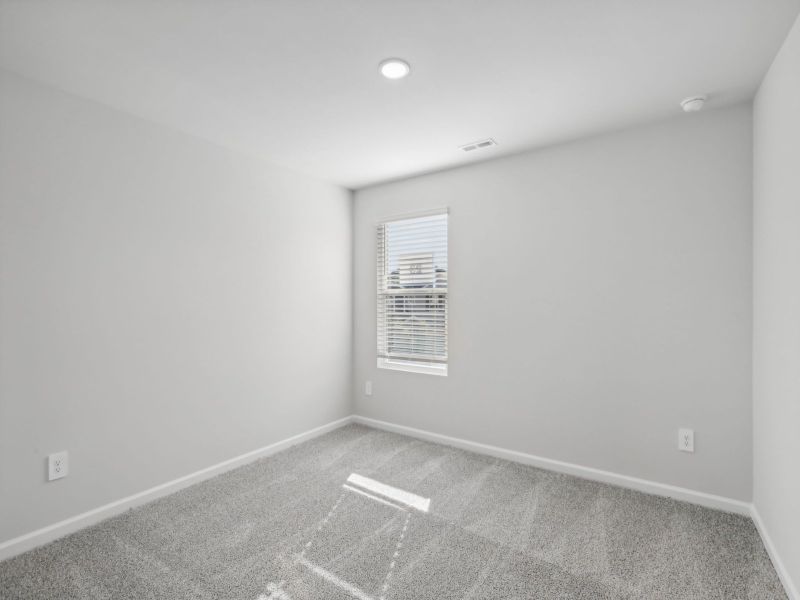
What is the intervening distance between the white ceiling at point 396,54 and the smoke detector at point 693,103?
65 mm

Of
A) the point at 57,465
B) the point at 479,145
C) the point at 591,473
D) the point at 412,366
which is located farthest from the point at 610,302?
the point at 57,465

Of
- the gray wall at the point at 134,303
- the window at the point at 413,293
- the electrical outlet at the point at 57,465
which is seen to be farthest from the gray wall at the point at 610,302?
the electrical outlet at the point at 57,465

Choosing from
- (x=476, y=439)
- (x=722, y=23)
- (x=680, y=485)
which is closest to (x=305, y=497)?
(x=476, y=439)

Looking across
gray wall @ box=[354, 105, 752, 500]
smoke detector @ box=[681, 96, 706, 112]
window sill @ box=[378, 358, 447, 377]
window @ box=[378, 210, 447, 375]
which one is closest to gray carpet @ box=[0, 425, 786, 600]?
gray wall @ box=[354, 105, 752, 500]

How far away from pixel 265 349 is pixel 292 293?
518 mm

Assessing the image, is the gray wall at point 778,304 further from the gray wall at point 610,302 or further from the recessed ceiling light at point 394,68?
the recessed ceiling light at point 394,68

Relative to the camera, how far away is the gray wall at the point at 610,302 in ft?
7.78

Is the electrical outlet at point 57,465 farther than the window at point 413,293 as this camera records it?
No

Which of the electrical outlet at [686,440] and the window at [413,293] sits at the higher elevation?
the window at [413,293]

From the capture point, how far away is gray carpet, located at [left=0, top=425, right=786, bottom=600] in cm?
175

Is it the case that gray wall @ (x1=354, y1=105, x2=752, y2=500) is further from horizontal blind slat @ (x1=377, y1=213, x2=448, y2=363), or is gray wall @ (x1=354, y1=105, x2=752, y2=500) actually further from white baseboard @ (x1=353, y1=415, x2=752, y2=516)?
horizontal blind slat @ (x1=377, y1=213, x2=448, y2=363)

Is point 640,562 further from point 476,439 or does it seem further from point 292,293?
point 292,293

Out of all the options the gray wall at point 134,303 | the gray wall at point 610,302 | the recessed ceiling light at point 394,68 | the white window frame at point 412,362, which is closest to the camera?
the recessed ceiling light at point 394,68

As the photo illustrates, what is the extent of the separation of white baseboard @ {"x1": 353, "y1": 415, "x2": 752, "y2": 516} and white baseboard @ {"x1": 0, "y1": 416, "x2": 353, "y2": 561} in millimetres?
1120
